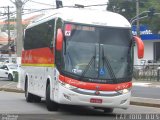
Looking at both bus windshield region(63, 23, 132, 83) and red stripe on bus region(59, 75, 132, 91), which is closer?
red stripe on bus region(59, 75, 132, 91)

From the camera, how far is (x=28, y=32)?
24312 millimetres

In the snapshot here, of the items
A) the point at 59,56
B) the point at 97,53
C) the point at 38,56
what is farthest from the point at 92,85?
the point at 38,56

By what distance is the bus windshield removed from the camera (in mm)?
16625

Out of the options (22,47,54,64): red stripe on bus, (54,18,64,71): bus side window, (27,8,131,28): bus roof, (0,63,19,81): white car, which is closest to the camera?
(54,18,64,71): bus side window

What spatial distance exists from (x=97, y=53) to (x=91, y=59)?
0.30 metres

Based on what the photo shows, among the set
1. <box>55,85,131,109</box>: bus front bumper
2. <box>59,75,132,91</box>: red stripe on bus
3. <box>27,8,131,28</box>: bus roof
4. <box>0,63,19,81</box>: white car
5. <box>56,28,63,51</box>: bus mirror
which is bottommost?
<box>0,63,19,81</box>: white car

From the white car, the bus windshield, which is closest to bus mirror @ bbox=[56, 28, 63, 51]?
the bus windshield

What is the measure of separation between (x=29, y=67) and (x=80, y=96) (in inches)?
286

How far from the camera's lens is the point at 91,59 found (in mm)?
16734

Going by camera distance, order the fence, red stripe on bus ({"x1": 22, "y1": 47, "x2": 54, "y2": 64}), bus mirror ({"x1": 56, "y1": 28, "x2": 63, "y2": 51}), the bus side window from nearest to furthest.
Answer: bus mirror ({"x1": 56, "y1": 28, "x2": 63, "y2": 51}) < the bus side window < red stripe on bus ({"x1": 22, "y1": 47, "x2": 54, "y2": 64}) < the fence

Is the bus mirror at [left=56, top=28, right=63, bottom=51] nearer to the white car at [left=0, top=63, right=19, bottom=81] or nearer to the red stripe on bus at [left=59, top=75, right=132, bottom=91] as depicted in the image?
the red stripe on bus at [left=59, top=75, right=132, bottom=91]

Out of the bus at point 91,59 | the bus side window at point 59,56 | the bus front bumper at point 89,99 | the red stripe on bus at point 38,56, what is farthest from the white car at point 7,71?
the bus front bumper at point 89,99

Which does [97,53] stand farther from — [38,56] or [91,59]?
[38,56]

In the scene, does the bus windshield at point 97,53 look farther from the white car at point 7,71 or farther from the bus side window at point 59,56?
the white car at point 7,71
